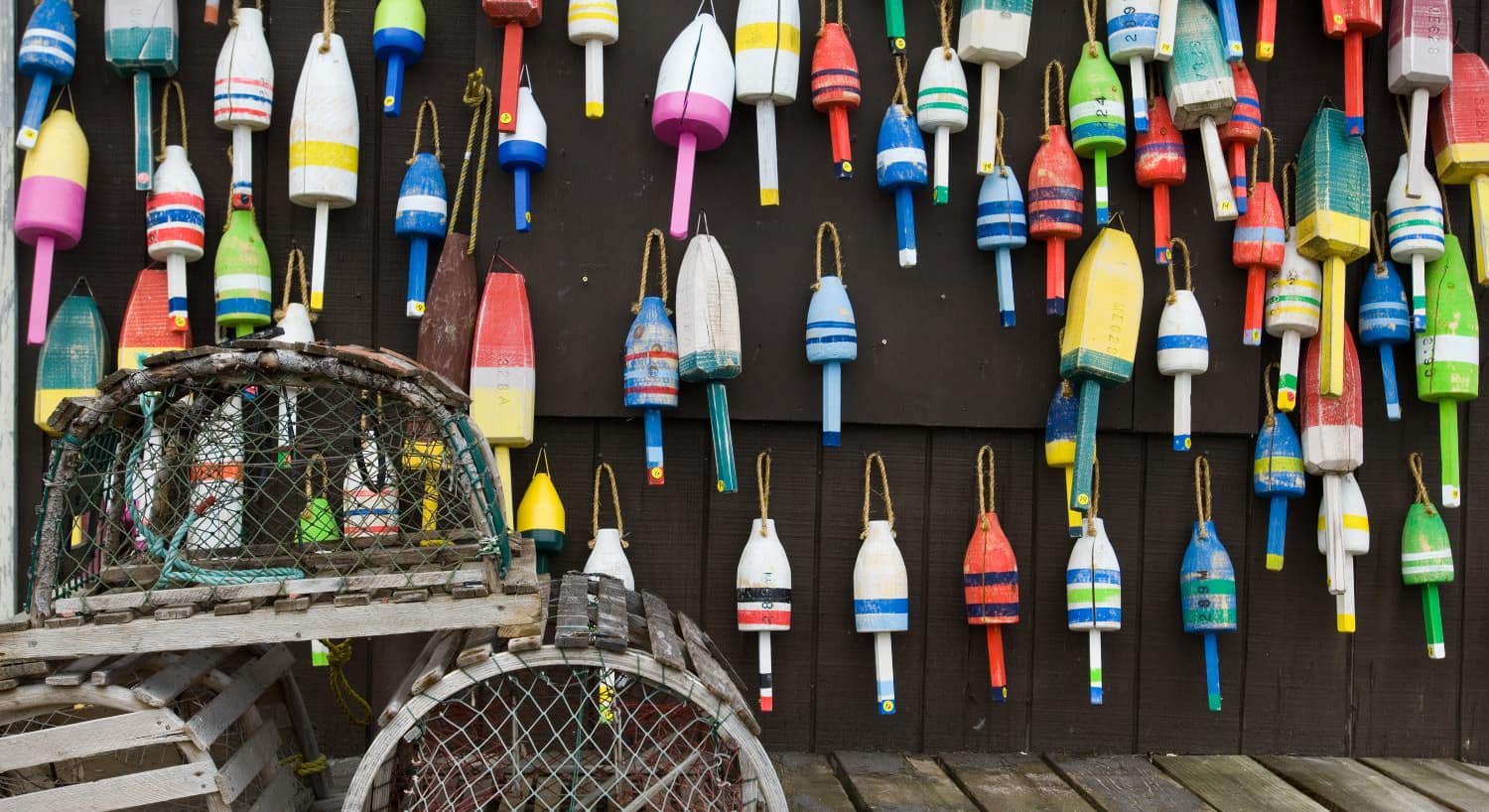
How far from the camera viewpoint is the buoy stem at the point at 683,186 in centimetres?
301

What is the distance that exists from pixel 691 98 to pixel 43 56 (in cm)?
152

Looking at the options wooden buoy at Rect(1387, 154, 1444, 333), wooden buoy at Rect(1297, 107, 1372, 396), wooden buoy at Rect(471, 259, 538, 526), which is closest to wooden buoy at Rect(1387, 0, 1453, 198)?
wooden buoy at Rect(1387, 154, 1444, 333)

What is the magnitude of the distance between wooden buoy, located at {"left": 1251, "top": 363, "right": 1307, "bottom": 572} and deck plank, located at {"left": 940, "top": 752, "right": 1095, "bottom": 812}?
0.79 metres

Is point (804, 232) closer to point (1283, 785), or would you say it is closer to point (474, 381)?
point (474, 381)

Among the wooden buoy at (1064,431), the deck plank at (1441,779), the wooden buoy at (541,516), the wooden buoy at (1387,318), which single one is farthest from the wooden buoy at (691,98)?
the deck plank at (1441,779)

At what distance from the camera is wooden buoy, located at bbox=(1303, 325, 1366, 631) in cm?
313

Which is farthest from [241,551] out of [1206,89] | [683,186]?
[1206,89]

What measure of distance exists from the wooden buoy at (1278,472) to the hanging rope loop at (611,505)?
5.26ft

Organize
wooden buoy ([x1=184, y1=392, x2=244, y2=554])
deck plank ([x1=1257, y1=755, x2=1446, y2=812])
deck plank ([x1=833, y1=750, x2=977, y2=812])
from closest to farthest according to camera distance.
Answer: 1. wooden buoy ([x1=184, y1=392, x2=244, y2=554])
2. deck plank ([x1=833, y1=750, x2=977, y2=812])
3. deck plank ([x1=1257, y1=755, x2=1446, y2=812])

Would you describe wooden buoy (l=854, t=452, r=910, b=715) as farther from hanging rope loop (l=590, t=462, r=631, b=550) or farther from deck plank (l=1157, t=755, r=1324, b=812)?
deck plank (l=1157, t=755, r=1324, b=812)

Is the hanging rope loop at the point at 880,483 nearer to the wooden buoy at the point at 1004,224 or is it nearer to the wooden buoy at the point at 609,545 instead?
the wooden buoy at the point at 1004,224

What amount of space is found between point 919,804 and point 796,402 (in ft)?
3.23

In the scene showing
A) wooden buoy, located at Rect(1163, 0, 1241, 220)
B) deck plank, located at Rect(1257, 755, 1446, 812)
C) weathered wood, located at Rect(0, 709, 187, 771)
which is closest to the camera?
weathered wood, located at Rect(0, 709, 187, 771)

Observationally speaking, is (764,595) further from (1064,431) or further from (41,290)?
(41,290)
